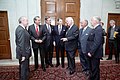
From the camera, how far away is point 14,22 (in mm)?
6031

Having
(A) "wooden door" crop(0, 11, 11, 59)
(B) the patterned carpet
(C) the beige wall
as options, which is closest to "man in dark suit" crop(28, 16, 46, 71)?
(B) the patterned carpet

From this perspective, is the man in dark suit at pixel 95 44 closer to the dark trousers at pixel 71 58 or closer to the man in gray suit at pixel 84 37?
the man in gray suit at pixel 84 37

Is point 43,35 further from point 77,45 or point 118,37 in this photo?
point 118,37

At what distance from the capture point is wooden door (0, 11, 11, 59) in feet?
20.0

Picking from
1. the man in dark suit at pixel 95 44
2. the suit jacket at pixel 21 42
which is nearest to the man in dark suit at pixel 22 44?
the suit jacket at pixel 21 42

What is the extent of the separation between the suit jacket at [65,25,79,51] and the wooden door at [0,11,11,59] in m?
3.11

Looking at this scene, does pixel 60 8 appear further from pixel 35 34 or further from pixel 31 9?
pixel 35 34

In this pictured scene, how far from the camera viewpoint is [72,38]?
13.4 feet

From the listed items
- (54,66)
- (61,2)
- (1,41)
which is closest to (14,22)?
(1,41)

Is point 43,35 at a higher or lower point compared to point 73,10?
lower

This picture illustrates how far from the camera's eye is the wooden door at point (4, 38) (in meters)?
6.09

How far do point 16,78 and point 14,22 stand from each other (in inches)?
106

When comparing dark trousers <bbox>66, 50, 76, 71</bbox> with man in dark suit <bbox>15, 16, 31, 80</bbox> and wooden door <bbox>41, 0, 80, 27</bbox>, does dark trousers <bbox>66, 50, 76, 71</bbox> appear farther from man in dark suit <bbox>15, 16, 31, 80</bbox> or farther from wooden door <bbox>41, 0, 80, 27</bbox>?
wooden door <bbox>41, 0, 80, 27</bbox>

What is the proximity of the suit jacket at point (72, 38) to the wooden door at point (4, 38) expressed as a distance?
311 centimetres
